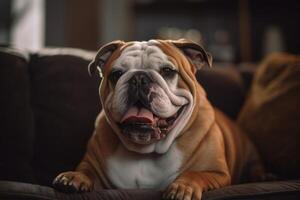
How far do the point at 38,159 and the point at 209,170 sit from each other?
53cm

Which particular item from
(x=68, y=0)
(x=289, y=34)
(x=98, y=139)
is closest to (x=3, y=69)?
(x=98, y=139)

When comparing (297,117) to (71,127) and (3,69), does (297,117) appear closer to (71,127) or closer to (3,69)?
(71,127)

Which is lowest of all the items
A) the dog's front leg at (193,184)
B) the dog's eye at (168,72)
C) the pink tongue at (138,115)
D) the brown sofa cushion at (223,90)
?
the dog's front leg at (193,184)

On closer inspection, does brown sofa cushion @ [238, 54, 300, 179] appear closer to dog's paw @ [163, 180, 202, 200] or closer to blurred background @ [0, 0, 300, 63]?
dog's paw @ [163, 180, 202, 200]

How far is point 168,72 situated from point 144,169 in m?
0.24

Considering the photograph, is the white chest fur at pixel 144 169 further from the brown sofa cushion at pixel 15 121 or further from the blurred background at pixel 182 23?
the blurred background at pixel 182 23

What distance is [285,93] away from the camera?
4.95ft

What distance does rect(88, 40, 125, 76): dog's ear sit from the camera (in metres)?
1.15

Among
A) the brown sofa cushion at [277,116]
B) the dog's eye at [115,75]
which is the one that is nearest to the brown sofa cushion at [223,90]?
the brown sofa cushion at [277,116]

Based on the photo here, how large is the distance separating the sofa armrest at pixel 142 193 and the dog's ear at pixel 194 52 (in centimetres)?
31

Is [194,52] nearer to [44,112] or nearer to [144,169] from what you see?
[144,169]

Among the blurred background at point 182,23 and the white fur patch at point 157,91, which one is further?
the blurred background at point 182,23

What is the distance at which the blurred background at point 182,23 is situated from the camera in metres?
3.11

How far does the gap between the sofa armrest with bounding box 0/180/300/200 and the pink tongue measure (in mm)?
159
